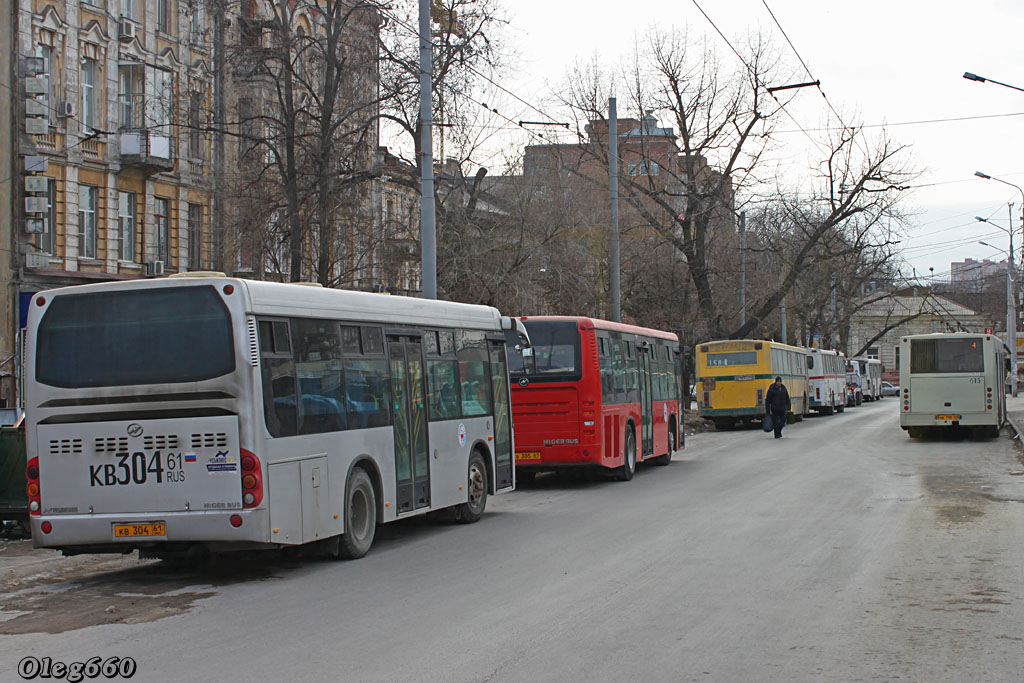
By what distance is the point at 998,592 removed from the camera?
929cm

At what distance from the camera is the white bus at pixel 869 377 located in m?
79.9

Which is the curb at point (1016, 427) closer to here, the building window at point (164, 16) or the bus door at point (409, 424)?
the bus door at point (409, 424)

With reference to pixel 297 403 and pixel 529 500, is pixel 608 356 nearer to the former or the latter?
pixel 529 500

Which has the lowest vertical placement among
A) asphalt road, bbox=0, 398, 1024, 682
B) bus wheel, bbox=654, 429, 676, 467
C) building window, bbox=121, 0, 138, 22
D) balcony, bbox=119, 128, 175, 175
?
asphalt road, bbox=0, 398, 1024, 682

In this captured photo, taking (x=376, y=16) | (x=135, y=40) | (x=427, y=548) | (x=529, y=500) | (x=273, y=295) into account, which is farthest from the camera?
(x=135, y=40)

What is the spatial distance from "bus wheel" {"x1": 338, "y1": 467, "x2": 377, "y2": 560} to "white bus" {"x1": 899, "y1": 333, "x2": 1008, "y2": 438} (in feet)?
72.4

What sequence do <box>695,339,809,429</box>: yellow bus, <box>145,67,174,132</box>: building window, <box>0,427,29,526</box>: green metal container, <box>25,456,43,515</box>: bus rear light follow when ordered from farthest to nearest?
<box>695,339,809,429</box>: yellow bus → <box>145,67,174,132</box>: building window → <box>0,427,29,526</box>: green metal container → <box>25,456,43,515</box>: bus rear light

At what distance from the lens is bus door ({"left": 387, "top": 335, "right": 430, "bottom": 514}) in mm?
12906

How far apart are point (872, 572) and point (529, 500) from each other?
816cm

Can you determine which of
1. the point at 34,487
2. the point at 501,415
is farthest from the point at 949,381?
the point at 34,487

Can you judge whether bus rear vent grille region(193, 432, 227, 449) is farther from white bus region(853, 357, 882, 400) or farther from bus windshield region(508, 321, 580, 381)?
white bus region(853, 357, 882, 400)

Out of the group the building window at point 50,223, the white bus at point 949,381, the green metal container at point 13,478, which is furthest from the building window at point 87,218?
the white bus at point 949,381

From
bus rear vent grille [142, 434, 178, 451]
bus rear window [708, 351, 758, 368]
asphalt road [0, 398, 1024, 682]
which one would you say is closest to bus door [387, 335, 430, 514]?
asphalt road [0, 398, 1024, 682]

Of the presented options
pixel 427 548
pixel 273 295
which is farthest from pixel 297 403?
pixel 427 548
